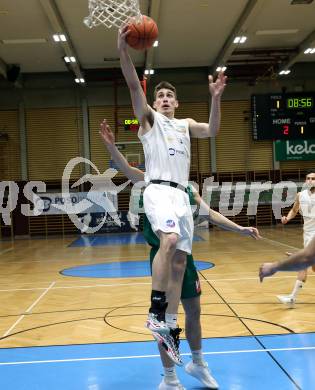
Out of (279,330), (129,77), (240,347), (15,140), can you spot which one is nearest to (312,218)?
(279,330)

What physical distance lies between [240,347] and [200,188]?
17935 mm

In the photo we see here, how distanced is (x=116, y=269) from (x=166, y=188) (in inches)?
283

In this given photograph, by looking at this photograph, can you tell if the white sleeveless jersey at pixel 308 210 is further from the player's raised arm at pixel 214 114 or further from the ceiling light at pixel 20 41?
the ceiling light at pixel 20 41

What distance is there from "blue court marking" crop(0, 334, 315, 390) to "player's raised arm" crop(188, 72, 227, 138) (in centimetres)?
196

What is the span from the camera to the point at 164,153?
3.69 m

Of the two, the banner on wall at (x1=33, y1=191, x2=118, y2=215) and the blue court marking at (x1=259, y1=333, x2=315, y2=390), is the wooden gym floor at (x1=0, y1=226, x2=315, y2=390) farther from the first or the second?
the banner on wall at (x1=33, y1=191, x2=118, y2=215)

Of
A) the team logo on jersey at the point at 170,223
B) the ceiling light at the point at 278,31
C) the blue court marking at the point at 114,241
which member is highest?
the ceiling light at the point at 278,31

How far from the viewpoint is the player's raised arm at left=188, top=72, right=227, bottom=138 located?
365 centimetres

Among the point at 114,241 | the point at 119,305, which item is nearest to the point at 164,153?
the point at 119,305

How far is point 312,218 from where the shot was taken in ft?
23.7

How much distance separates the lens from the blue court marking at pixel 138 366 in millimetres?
3814

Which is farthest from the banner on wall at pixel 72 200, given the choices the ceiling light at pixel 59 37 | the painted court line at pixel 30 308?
the painted court line at pixel 30 308

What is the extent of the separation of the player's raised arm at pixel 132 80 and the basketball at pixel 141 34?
7cm

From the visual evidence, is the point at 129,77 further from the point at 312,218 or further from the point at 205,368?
the point at 312,218
